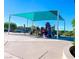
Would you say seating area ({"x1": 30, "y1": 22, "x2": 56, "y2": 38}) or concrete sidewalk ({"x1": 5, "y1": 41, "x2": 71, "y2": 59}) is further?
seating area ({"x1": 30, "y1": 22, "x2": 56, "y2": 38})

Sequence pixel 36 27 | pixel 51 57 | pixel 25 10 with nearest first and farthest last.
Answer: pixel 51 57
pixel 25 10
pixel 36 27

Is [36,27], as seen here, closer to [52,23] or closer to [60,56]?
[52,23]

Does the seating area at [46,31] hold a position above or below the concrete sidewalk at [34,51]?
above

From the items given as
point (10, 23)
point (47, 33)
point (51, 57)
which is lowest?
point (51, 57)

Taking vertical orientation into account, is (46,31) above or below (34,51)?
above

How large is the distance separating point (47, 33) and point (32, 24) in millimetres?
1398

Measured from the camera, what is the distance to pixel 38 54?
507cm

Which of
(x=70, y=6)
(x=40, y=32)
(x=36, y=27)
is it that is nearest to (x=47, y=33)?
(x=40, y=32)

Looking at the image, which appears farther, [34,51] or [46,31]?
[46,31]

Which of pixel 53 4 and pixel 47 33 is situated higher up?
pixel 53 4

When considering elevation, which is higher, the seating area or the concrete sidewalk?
the seating area

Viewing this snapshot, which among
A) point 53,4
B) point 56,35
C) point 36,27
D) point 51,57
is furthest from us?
point 36,27

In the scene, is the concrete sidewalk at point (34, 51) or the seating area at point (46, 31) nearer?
the concrete sidewalk at point (34, 51)

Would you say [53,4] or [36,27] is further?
[36,27]
